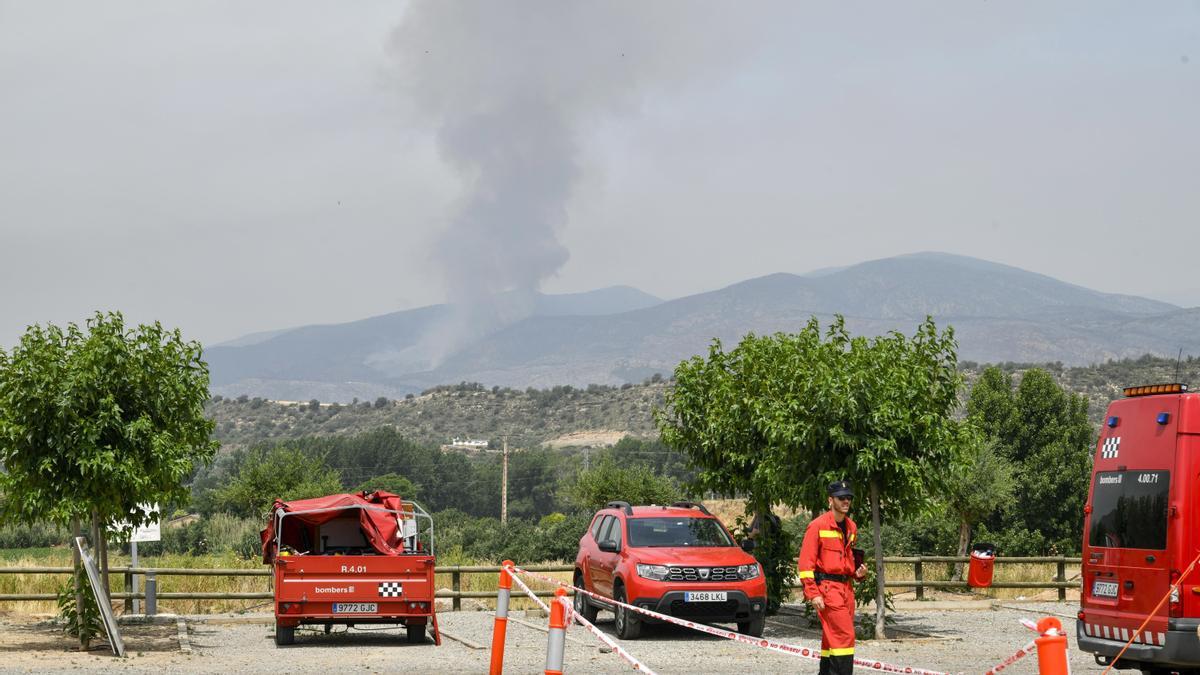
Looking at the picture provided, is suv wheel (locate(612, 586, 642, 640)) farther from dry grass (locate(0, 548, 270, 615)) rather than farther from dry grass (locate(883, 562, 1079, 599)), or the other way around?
dry grass (locate(883, 562, 1079, 599))

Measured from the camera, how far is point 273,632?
2145 centimetres

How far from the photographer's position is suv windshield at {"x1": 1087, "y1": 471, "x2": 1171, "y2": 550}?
1223cm

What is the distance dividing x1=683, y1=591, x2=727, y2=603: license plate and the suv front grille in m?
0.28

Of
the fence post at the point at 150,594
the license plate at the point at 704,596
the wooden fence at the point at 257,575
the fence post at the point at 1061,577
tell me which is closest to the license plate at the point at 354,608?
the wooden fence at the point at 257,575

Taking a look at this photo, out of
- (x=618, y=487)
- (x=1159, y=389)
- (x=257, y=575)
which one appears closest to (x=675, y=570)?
(x=1159, y=389)

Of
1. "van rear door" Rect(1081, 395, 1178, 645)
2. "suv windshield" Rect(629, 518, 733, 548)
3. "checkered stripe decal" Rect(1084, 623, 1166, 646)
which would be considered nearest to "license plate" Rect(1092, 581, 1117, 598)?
"van rear door" Rect(1081, 395, 1178, 645)

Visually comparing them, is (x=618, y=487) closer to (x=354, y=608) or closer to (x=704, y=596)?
(x=704, y=596)

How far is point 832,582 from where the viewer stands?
38.0 ft

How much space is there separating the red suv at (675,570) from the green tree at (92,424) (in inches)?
233

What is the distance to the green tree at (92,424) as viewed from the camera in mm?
17797

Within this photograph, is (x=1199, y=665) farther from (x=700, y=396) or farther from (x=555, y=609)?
(x=700, y=396)

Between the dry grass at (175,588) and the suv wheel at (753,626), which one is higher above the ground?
the suv wheel at (753,626)

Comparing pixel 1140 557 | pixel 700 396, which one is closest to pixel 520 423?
pixel 700 396

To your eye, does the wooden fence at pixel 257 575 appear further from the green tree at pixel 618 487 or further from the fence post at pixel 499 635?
the green tree at pixel 618 487
